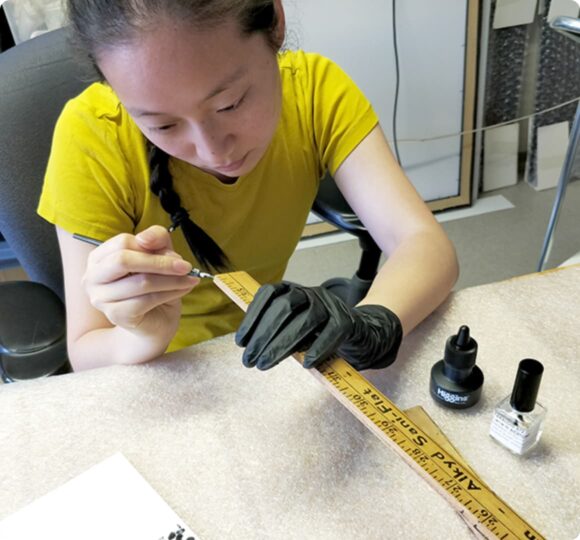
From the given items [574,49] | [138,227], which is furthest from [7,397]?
[574,49]

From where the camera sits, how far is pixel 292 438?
61 cm

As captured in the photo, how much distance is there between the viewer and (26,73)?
0.83 meters

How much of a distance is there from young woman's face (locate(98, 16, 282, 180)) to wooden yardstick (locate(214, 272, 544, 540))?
0.27m

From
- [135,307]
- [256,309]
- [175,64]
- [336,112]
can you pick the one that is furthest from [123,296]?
[336,112]

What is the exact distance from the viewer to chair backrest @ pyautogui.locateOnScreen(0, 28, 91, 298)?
2.70 ft

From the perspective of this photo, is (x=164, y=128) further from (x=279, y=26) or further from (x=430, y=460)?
(x=430, y=460)

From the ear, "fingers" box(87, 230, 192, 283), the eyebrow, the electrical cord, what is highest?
the ear

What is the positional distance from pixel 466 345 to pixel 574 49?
5.84 feet

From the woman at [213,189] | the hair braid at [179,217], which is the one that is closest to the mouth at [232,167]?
the woman at [213,189]

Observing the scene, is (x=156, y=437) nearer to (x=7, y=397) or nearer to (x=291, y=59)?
(x=7, y=397)

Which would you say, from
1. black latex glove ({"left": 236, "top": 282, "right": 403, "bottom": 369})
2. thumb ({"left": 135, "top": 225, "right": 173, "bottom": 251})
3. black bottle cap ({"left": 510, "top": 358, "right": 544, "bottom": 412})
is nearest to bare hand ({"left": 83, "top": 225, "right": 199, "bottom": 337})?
thumb ({"left": 135, "top": 225, "right": 173, "bottom": 251})

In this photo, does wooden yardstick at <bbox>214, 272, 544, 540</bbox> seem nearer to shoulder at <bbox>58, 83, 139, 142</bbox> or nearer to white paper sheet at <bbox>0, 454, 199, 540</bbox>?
white paper sheet at <bbox>0, 454, 199, 540</bbox>

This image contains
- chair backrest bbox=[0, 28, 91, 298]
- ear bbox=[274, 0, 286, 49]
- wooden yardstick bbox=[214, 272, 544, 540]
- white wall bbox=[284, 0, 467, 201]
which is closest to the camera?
wooden yardstick bbox=[214, 272, 544, 540]

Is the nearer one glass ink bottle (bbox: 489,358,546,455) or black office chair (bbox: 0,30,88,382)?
glass ink bottle (bbox: 489,358,546,455)
